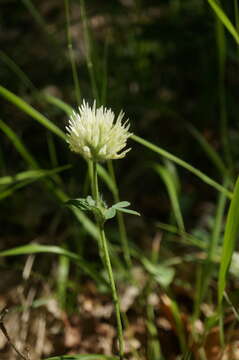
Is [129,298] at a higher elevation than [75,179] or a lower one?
lower

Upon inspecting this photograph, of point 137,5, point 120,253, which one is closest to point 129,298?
point 120,253

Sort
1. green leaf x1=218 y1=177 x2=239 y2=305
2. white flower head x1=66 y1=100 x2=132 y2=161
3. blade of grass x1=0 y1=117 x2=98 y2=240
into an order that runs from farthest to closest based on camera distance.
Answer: blade of grass x1=0 y1=117 x2=98 y2=240, green leaf x1=218 y1=177 x2=239 y2=305, white flower head x1=66 y1=100 x2=132 y2=161

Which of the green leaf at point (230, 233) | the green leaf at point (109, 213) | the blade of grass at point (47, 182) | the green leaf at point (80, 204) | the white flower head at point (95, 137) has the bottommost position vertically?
the green leaf at point (230, 233)

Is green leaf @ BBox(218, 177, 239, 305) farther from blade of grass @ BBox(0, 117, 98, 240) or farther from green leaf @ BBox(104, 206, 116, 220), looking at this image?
blade of grass @ BBox(0, 117, 98, 240)

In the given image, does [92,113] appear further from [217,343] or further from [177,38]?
[177,38]

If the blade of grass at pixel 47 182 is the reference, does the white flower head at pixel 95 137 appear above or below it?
below

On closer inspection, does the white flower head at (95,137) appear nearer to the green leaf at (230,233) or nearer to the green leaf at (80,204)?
the green leaf at (80,204)

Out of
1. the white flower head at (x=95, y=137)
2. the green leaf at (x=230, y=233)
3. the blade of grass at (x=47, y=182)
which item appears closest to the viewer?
the white flower head at (x=95, y=137)

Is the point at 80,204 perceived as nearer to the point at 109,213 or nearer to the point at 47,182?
the point at 109,213

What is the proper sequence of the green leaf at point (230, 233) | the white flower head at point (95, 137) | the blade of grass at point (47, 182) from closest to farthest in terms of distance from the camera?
the white flower head at point (95, 137) < the green leaf at point (230, 233) < the blade of grass at point (47, 182)

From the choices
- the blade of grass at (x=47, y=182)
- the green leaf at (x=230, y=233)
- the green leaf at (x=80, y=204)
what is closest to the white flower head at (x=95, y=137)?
the green leaf at (x=80, y=204)

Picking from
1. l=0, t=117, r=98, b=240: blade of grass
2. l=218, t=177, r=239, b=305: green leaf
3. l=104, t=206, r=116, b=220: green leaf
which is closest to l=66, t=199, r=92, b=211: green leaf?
l=104, t=206, r=116, b=220: green leaf
